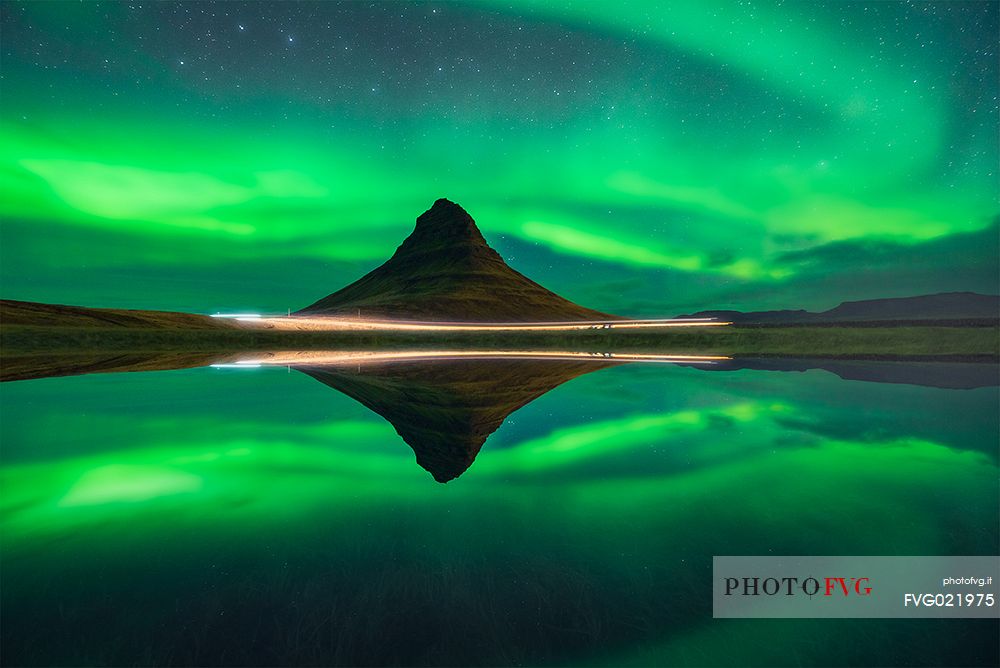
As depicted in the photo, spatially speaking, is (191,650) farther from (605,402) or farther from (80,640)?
(605,402)

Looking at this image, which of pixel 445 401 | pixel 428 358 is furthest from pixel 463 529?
pixel 428 358
